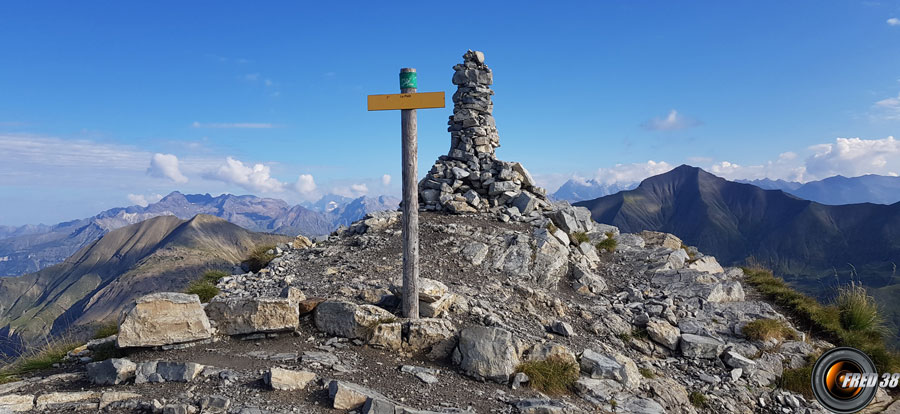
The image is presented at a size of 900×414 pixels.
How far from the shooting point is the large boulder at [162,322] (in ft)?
29.8

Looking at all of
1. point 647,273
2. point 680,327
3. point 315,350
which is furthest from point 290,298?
point 647,273

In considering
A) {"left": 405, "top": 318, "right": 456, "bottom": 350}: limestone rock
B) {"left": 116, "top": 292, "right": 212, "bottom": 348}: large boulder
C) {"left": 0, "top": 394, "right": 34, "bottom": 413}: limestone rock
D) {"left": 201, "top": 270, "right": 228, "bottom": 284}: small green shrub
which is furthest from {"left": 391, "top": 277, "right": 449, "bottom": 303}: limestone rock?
{"left": 201, "top": 270, "right": 228, "bottom": 284}: small green shrub

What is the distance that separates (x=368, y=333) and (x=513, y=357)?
11.1ft

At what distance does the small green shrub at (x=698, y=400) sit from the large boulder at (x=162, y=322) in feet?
37.3

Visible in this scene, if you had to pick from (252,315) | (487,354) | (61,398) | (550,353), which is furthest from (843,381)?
(61,398)

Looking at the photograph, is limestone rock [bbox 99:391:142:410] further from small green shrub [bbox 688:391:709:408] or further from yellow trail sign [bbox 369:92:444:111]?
small green shrub [bbox 688:391:709:408]

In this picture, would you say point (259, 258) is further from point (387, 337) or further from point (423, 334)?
point (423, 334)

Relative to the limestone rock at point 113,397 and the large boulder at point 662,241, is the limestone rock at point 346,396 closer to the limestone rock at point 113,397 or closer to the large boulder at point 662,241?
the limestone rock at point 113,397

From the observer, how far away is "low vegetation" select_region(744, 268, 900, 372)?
13.4 meters

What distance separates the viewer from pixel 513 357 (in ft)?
30.4

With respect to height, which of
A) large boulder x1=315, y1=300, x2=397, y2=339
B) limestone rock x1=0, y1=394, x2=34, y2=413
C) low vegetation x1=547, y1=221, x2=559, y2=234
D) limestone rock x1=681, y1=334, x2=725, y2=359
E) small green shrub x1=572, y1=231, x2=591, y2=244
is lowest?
limestone rock x1=681, y1=334, x2=725, y2=359
